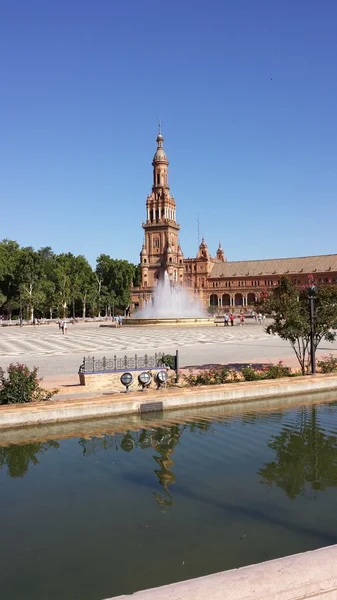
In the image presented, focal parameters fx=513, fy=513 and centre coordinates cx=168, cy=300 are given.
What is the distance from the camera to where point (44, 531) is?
648 cm

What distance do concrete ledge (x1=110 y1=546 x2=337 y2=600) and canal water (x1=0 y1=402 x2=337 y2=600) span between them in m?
1.44

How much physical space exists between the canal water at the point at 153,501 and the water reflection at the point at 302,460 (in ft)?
0.07

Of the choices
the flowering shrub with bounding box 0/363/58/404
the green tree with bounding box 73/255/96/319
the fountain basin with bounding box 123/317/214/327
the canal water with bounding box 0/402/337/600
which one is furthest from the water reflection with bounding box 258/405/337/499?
the green tree with bounding box 73/255/96/319

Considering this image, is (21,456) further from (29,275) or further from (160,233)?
(160,233)

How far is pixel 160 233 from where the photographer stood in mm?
113000

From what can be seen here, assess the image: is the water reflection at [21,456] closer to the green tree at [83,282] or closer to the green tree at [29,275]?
the green tree at [29,275]

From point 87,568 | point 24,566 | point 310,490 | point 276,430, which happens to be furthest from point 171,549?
point 276,430

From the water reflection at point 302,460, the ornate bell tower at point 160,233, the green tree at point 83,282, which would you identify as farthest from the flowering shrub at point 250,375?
the ornate bell tower at point 160,233

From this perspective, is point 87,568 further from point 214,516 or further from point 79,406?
point 79,406

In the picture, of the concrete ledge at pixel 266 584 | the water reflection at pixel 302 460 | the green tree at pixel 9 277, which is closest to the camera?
the concrete ledge at pixel 266 584

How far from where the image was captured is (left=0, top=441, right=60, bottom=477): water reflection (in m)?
9.05

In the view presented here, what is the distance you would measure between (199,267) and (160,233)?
1983 cm

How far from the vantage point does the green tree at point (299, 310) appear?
651 inches

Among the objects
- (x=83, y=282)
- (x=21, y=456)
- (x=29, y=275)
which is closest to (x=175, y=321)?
(x=29, y=275)
